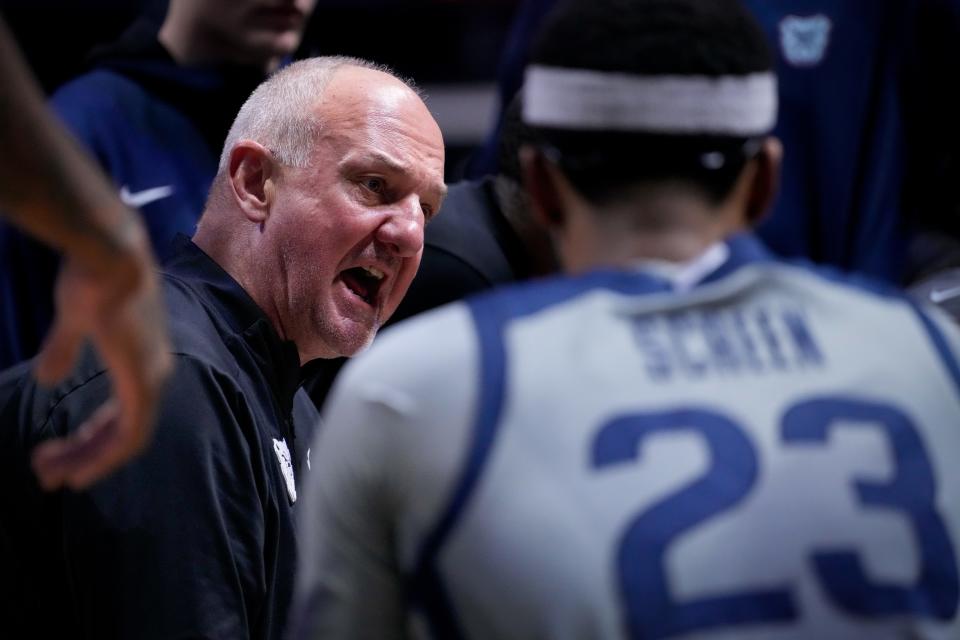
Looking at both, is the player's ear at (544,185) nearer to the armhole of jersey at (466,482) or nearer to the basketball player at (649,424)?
the basketball player at (649,424)

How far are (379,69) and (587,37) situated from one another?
1.70 meters

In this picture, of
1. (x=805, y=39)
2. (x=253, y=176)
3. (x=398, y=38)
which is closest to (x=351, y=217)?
(x=253, y=176)

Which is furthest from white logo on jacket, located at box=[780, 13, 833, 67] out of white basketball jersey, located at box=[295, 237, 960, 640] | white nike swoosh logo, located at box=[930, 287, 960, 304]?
white basketball jersey, located at box=[295, 237, 960, 640]

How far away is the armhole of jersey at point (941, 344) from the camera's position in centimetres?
160

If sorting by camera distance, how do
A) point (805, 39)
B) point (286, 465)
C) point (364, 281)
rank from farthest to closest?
point (805, 39) < point (364, 281) < point (286, 465)

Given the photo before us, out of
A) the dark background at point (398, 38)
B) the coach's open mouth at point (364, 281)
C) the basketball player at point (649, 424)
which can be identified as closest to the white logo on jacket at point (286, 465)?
the coach's open mouth at point (364, 281)

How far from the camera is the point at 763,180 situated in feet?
5.43

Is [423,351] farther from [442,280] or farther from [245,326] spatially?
[442,280]

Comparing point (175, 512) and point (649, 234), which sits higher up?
point (649, 234)

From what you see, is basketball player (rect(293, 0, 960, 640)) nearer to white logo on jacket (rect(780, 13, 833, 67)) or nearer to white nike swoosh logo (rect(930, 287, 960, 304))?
white logo on jacket (rect(780, 13, 833, 67))

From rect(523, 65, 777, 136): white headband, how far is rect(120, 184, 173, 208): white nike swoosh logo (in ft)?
8.06

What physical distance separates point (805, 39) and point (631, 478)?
6.57 ft

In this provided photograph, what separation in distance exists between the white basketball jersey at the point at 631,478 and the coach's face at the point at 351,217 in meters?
1.43

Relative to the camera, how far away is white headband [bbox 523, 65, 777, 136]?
5.13 feet
